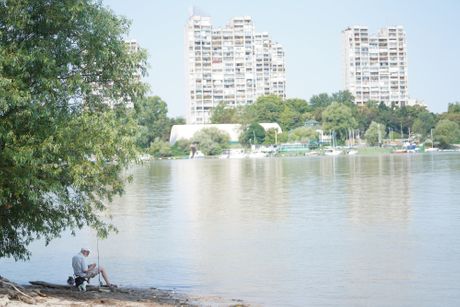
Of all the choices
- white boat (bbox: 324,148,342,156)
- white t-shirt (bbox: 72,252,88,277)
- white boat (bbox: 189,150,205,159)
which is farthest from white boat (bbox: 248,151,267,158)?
white t-shirt (bbox: 72,252,88,277)

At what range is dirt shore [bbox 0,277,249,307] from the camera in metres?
16.8

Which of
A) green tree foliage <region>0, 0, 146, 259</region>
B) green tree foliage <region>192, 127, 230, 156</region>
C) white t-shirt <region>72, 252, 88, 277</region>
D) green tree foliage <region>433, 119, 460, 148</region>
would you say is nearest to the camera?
green tree foliage <region>0, 0, 146, 259</region>

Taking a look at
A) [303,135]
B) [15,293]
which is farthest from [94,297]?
[303,135]

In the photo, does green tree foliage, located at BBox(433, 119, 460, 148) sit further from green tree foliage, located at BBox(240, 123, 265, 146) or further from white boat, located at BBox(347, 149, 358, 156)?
green tree foliage, located at BBox(240, 123, 265, 146)

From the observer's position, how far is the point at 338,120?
19212cm

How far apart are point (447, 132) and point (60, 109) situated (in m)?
179

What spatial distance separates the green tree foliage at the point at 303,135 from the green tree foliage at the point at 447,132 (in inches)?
1144

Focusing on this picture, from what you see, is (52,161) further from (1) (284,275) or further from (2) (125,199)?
(2) (125,199)

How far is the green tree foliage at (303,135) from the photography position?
194 metres

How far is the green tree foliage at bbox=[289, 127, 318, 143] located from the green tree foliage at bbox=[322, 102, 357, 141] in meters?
3.32

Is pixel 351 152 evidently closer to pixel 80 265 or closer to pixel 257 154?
pixel 257 154

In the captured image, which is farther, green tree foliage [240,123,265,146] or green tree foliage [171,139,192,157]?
green tree foliage [240,123,265,146]

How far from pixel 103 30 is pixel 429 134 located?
18766 cm

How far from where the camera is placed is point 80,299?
18641 mm
